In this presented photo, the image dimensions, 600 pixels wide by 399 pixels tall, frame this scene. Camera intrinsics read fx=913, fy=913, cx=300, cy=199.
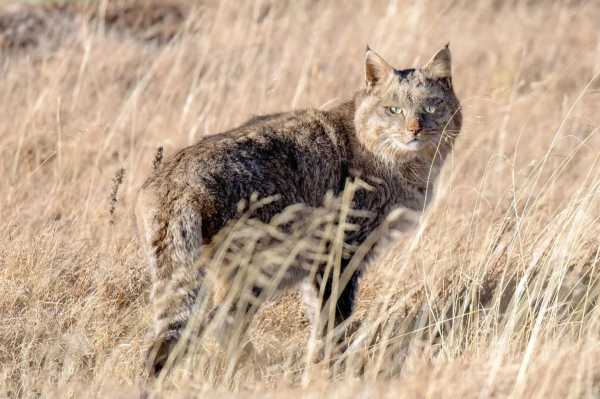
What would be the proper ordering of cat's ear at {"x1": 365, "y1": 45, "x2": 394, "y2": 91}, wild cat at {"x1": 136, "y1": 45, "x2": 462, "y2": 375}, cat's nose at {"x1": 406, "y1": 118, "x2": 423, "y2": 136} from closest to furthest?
wild cat at {"x1": 136, "y1": 45, "x2": 462, "y2": 375}, cat's nose at {"x1": 406, "y1": 118, "x2": 423, "y2": 136}, cat's ear at {"x1": 365, "y1": 45, "x2": 394, "y2": 91}

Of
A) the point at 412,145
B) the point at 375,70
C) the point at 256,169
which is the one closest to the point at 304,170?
the point at 256,169

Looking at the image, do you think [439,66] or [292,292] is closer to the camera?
[292,292]

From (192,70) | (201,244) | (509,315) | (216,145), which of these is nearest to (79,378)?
(201,244)

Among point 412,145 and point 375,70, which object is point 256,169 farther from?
point 375,70

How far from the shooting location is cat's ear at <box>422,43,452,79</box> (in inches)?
182

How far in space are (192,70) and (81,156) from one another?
1938 mm

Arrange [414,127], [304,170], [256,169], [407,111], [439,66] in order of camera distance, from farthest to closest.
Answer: [439,66] < [407,111] < [414,127] < [304,170] < [256,169]

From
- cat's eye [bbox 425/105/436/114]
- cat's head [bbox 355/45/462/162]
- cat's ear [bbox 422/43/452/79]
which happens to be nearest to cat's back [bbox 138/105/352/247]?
cat's head [bbox 355/45/462/162]

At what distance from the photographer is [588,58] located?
8.77 m

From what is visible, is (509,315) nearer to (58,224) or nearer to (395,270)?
(395,270)

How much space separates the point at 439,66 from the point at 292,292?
4.48ft

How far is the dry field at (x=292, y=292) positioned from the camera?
3414 mm

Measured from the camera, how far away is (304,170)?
13.4 feet

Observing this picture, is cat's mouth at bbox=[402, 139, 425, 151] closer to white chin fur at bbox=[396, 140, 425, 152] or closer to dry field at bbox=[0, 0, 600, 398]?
white chin fur at bbox=[396, 140, 425, 152]
